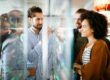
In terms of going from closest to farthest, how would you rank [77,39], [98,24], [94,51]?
1. [94,51]
2. [98,24]
3. [77,39]

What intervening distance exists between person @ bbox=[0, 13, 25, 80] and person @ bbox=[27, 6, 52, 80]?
0.09 meters

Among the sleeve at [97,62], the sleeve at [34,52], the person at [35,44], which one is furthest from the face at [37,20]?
the sleeve at [97,62]

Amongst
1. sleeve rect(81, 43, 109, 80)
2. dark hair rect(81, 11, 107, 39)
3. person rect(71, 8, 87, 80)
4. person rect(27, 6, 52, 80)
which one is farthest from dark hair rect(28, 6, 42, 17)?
sleeve rect(81, 43, 109, 80)

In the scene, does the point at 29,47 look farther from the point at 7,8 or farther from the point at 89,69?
the point at 89,69

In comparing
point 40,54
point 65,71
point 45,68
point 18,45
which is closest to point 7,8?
point 18,45

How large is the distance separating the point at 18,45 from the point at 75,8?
73 cm

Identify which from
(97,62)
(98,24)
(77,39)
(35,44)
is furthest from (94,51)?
(35,44)

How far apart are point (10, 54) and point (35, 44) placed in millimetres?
282

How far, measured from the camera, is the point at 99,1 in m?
2.65

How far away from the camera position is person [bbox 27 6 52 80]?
2510mm

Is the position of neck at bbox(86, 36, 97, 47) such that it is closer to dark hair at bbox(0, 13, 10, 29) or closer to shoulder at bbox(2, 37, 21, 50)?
shoulder at bbox(2, 37, 21, 50)

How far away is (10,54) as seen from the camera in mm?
2500

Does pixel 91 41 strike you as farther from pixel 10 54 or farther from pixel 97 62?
pixel 10 54

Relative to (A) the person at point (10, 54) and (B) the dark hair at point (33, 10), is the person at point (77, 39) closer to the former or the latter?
(B) the dark hair at point (33, 10)
